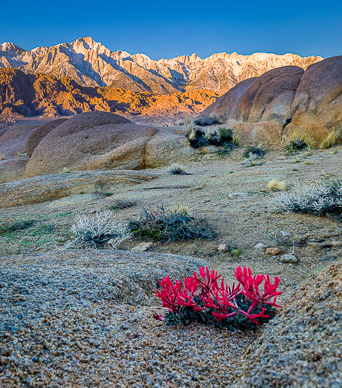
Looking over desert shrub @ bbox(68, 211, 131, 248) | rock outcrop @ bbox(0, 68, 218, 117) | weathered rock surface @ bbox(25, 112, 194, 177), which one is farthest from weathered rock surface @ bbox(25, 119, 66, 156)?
rock outcrop @ bbox(0, 68, 218, 117)

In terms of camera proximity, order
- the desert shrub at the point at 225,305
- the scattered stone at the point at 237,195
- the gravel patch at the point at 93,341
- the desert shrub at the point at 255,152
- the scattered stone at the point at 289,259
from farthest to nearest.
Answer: the desert shrub at the point at 255,152
the scattered stone at the point at 237,195
the scattered stone at the point at 289,259
the desert shrub at the point at 225,305
the gravel patch at the point at 93,341

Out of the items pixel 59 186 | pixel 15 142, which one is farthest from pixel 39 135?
pixel 59 186

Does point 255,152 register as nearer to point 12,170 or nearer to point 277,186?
point 277,186

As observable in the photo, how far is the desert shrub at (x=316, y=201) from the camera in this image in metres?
4.75

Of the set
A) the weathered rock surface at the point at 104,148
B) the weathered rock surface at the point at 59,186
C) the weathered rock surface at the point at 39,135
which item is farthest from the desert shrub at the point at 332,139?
the weathered rock surface at the point at 39,135

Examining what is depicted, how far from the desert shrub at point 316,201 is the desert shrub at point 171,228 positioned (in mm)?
1389

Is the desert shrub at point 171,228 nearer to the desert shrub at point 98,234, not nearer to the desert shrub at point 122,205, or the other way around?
the desert shrub at point 98,234

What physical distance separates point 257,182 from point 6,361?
7.15 metres

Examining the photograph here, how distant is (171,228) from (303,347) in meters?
3.71

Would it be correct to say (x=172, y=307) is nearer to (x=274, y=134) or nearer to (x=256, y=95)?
(x=274, y=134)

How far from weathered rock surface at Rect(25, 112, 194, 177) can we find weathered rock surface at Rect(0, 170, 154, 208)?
3614 mm

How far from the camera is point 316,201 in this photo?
16.1 ft

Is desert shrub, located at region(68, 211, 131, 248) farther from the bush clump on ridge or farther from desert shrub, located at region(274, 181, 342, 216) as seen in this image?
the bush clump on ridge

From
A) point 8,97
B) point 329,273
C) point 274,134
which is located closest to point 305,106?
point 274,134
